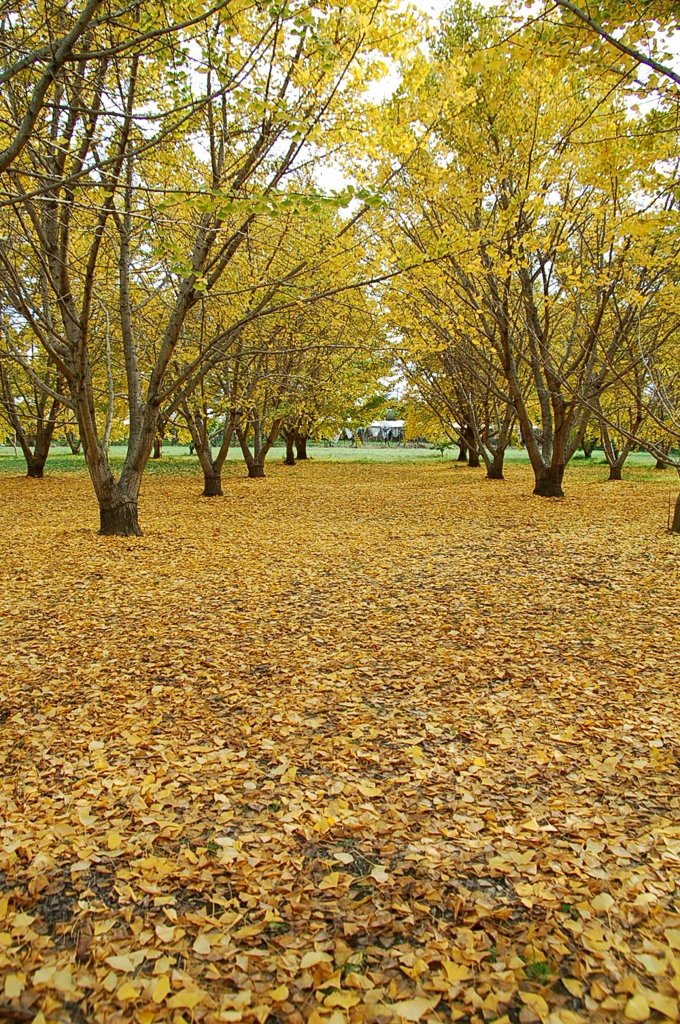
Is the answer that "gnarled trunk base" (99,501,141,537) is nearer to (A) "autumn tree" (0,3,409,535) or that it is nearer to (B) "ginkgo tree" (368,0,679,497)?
(A) "autumn tree" (0,3,409,535)

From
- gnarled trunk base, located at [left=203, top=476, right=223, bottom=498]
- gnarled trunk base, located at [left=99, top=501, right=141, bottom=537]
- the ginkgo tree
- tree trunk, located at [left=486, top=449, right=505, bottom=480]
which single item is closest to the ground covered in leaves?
gnarled trunk base, located at [left=99, top=501, right=141, bottom=537]

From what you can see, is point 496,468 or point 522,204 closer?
point 522,204

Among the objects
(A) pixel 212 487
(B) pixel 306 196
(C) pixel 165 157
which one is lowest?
(A) pixel 212 487

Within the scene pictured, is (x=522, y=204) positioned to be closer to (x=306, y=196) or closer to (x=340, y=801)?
(x=306, y=196)

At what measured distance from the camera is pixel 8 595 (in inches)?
258

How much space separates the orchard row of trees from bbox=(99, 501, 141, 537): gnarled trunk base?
4cm

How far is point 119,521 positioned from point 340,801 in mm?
7626

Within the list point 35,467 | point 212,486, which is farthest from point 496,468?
point 35,467

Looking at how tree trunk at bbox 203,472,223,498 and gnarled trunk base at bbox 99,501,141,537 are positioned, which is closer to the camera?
gnarled trunk base at bbox 99,501,141,537

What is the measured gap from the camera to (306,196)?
12.2 ft

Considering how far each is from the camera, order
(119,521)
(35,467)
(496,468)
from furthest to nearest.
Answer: (496,468)
(35,467)
(119,521)

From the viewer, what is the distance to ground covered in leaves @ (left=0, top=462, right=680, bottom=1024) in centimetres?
207

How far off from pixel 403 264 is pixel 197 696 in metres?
5.68

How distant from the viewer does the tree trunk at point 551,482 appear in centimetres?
1470
